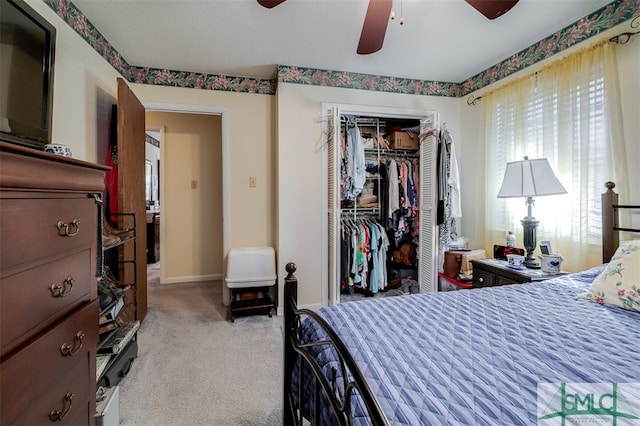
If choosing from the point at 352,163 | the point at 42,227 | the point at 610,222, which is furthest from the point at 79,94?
the point at 610,222

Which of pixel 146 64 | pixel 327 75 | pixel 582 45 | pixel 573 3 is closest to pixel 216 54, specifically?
pixel 146 64

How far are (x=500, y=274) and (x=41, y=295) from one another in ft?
8.62

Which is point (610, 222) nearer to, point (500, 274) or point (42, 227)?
point (500, 274)

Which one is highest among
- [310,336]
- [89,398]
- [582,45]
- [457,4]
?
[457,4]

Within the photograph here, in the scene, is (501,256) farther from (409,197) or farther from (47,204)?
(47,204)

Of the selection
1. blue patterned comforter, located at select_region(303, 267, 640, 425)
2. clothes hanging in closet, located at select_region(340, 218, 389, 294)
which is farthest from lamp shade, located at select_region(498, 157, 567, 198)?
clothes hanging in closet, located at select_region(340, 218, 389, 294)

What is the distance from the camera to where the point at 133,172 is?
2449 millimetres

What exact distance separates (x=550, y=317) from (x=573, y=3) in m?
2.14

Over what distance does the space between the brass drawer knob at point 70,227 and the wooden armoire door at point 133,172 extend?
1.51m

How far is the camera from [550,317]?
1164mm

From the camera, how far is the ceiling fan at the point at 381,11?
1.46 metres

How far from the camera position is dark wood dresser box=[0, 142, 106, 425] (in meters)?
0.66

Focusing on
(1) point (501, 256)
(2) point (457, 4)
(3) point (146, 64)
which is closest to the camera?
(2) point (457, 4)

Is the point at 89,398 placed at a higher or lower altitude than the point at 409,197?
lower
